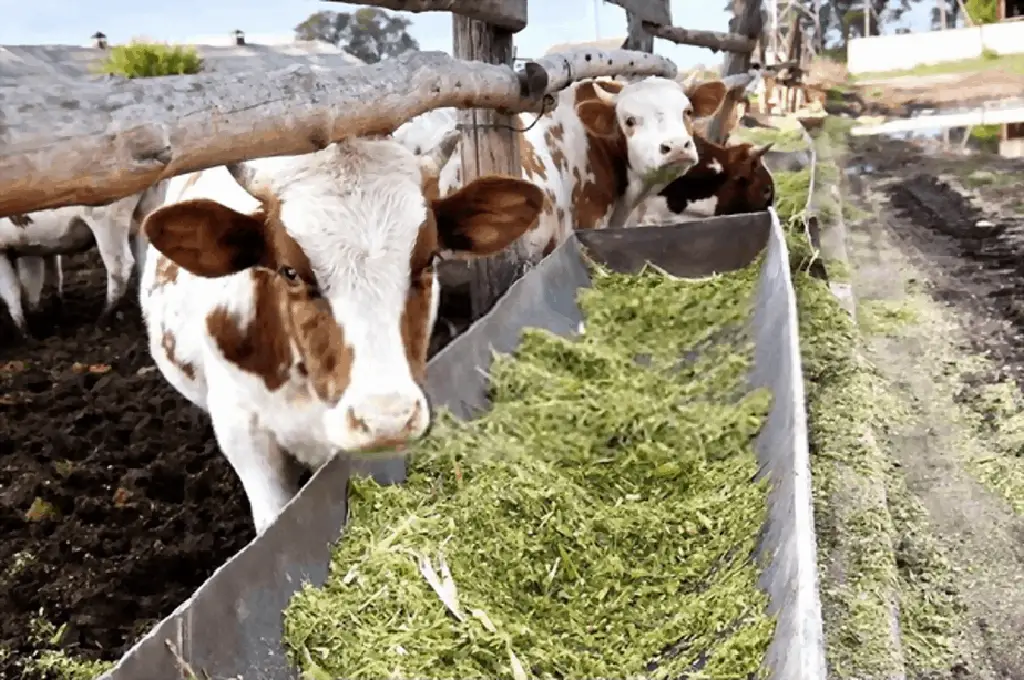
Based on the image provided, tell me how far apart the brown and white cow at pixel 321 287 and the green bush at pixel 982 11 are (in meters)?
27.5

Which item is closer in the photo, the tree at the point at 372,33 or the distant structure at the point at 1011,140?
the tree at the point at 372,33

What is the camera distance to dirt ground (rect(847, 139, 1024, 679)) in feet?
7.68

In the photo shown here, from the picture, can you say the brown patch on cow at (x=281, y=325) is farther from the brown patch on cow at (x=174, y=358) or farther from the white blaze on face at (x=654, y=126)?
the white blaze on face at (x=654, y=126)

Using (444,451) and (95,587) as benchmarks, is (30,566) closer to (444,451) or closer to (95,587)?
(95,587)

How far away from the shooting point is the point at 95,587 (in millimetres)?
2748

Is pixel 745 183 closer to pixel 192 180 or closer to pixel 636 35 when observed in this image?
pixel 636 35

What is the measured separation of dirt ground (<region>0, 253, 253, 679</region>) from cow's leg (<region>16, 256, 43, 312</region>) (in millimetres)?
1787

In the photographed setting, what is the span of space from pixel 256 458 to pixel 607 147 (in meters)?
3.17

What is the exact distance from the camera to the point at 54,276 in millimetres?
6672

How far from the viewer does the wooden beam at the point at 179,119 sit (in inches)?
49.8

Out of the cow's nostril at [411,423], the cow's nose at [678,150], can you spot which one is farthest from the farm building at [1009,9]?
the cow's nostril at [411,423]

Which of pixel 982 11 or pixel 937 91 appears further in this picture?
pixel 982 11

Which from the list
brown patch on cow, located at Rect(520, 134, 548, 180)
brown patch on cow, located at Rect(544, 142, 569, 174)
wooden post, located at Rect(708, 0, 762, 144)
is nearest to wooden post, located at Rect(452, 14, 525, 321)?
brown patch on cow, located at Rect(520, 134, 548, 180)

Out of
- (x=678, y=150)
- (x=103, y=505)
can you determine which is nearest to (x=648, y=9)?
(x=678, y=150)
